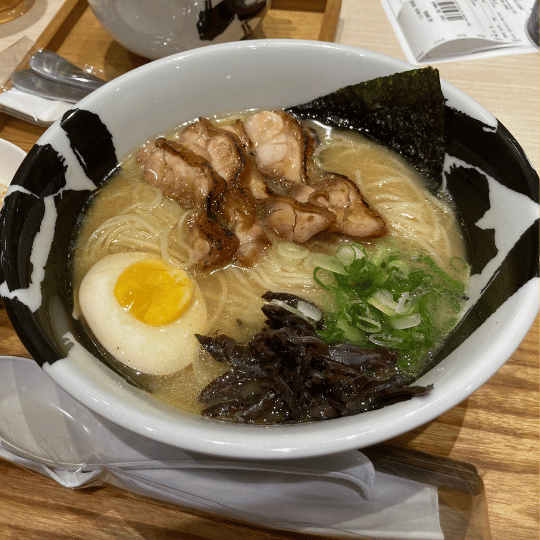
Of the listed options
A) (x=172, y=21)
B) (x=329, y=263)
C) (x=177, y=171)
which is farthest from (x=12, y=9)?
→ (x=329, y=263)

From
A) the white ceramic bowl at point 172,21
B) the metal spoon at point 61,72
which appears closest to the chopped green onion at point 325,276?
the white ceramic bowl at point 172,21

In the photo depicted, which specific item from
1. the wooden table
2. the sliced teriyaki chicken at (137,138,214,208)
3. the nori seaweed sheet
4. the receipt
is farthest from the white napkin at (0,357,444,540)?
the receipt

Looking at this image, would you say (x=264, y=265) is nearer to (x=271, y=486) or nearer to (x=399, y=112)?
(x=271, y=486)

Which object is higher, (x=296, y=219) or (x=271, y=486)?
(x=296, y=219)

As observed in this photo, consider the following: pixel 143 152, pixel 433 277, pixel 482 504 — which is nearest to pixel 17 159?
pixel 143 152

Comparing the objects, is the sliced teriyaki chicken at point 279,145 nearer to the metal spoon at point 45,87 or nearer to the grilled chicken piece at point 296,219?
the grilled chicken piece at point 296,219

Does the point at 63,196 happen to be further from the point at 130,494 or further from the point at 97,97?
the point at 130,494

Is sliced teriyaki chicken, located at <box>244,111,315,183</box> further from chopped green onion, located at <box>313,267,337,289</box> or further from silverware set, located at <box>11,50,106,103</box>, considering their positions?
silverware set, located at <box>11,50,106,103</box>
